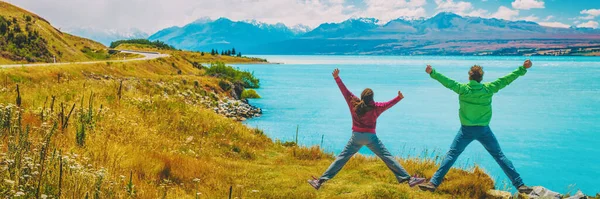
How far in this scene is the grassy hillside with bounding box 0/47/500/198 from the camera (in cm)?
692

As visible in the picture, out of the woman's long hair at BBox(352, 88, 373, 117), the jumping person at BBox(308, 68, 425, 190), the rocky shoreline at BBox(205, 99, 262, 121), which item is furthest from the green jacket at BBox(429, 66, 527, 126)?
the rocky shoreline at BBox(205, 99, 262, 121)

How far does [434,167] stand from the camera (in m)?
12.0

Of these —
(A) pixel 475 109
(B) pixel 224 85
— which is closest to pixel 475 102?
(A) pixel 475 109

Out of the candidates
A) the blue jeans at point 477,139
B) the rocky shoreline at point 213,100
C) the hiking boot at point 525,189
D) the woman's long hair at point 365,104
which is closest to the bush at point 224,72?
the rocky shoreline at point 213,100

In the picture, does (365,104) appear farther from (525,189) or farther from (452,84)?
(525,189)

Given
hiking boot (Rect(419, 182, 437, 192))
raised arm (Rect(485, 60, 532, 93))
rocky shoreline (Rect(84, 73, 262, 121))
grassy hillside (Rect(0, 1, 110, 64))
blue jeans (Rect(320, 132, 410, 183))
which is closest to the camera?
raised arm (Rect(485, 60, 532, 93))

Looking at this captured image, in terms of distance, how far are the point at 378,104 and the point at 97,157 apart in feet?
17.9

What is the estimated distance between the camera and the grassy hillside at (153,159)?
22.7 ft

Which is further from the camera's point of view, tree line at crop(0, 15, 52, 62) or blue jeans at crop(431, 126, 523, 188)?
tree line at crop(0, 15, 52, 62)

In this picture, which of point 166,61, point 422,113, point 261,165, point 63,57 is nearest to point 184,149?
point 261,165

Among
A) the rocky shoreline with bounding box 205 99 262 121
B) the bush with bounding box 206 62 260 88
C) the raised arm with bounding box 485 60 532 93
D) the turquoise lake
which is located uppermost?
the raised arm with bounding box 485 60 532 93

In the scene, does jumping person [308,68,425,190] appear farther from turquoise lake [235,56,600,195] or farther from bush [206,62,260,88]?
bush [206,62,260,88]

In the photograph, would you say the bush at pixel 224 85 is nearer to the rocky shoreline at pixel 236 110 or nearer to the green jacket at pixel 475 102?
the rocky shoreline at pixel 236 110

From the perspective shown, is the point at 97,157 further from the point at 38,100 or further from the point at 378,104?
the point at 38,100
